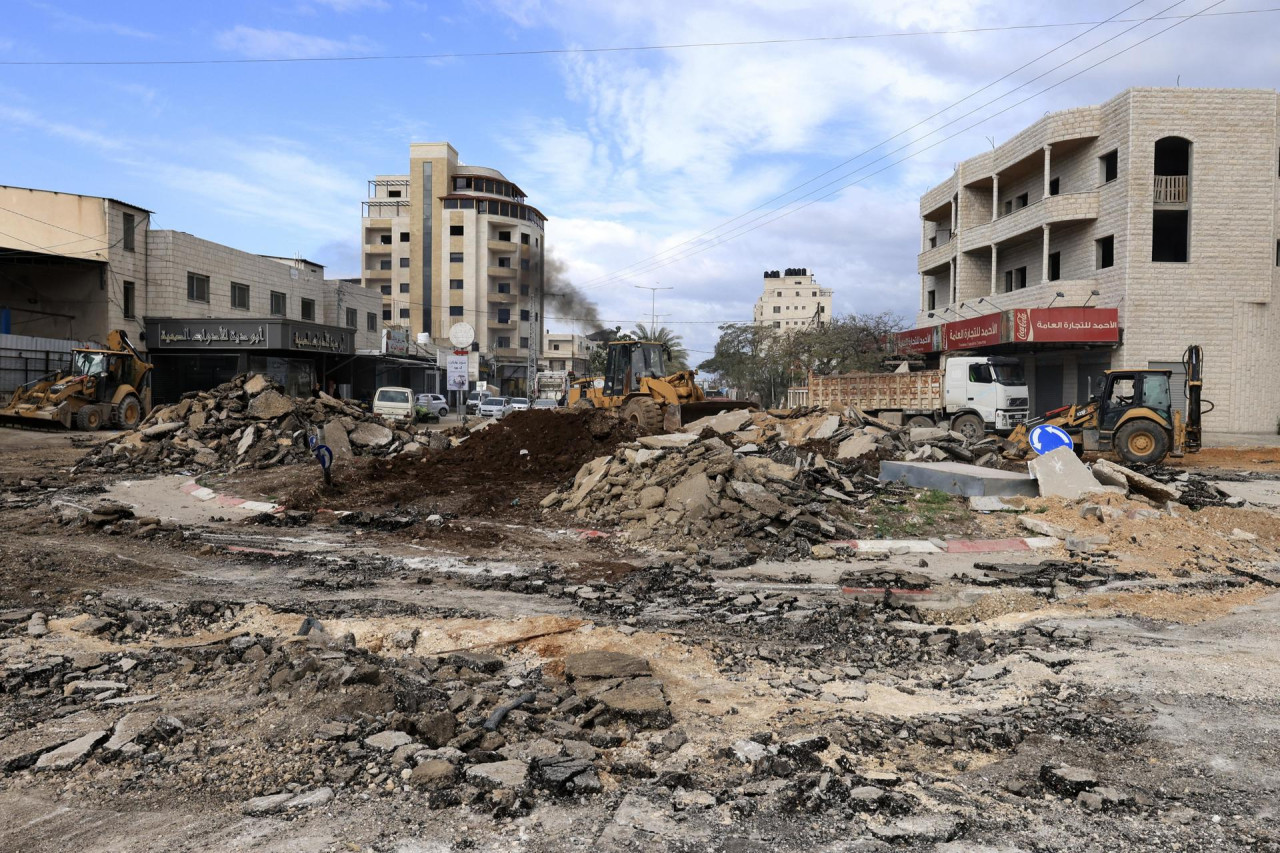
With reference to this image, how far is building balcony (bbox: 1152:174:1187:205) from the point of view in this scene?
31906mm

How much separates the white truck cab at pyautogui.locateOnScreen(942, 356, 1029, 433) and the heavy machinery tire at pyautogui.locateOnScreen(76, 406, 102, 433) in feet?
89.0

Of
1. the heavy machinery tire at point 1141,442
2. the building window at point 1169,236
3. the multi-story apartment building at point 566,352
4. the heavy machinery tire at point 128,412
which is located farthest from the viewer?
the multi-story apartment building at point 566,352

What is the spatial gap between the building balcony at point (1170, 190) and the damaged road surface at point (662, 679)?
2419cm

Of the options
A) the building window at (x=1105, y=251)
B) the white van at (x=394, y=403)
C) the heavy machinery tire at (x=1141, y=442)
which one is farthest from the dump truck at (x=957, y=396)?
the white van at (x=394, y=403)

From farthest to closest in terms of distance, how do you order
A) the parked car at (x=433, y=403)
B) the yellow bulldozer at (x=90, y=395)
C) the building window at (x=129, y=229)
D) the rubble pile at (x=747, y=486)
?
the parked car at (x=433, y=403) → the building window at (x=129, y=229) → the yellow bulldozer at (x=90, y=395) → the rubble pile at (x=747, y=486)

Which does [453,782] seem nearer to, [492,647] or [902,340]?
[492,647]

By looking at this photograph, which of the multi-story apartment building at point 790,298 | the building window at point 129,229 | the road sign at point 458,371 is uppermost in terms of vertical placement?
the multi-story apartment building at point 790,298

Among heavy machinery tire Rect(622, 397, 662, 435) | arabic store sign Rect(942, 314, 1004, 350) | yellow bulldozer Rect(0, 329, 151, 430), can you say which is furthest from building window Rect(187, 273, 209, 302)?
arabic store sign Rect(942, 314, 1004, 350)

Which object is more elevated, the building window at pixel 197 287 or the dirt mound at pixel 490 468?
the building window at pixel 197 287

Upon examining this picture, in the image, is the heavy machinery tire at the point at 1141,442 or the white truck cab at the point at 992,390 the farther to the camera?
the white truck cab at the point at 992,390

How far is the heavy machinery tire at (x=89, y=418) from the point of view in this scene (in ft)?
90.7

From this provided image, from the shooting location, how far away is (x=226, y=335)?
3791 centimetres

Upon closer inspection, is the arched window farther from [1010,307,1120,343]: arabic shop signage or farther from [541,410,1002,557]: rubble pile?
[541,410,1002,557]: rubble pile

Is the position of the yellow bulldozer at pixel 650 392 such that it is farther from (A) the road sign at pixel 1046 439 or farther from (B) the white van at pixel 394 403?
(B) the white van at pixel 394 403
